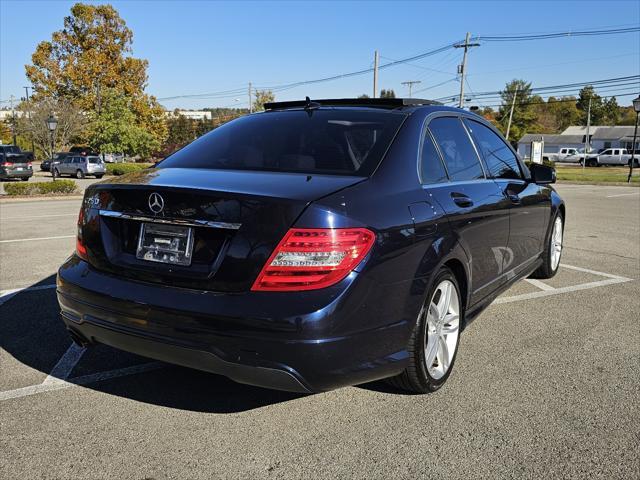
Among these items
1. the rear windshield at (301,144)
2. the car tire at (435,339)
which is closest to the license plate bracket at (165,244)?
the rear windshield at (301,144)

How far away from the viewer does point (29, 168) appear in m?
32.2

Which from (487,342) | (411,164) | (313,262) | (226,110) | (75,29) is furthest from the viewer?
(226,110)

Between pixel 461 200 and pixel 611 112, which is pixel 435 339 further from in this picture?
pixel 611 112

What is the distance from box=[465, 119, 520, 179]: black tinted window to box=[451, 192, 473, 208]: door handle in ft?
2.57

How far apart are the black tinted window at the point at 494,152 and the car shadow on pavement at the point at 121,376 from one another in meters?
2.35

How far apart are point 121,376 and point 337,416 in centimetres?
140

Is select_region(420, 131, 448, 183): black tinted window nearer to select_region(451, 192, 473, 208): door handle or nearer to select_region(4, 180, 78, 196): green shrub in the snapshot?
select_region(451, 192, 473, 208): door handle

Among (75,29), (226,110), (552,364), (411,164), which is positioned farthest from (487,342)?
(226,110)

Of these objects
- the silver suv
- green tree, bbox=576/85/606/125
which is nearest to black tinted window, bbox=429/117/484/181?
the silver suv

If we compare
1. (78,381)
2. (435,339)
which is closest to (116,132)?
(78,381)

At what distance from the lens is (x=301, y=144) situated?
3.29m

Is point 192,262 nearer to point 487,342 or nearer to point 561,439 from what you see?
point 561,439

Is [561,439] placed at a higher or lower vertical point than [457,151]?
lower

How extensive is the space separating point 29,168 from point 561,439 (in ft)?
115
